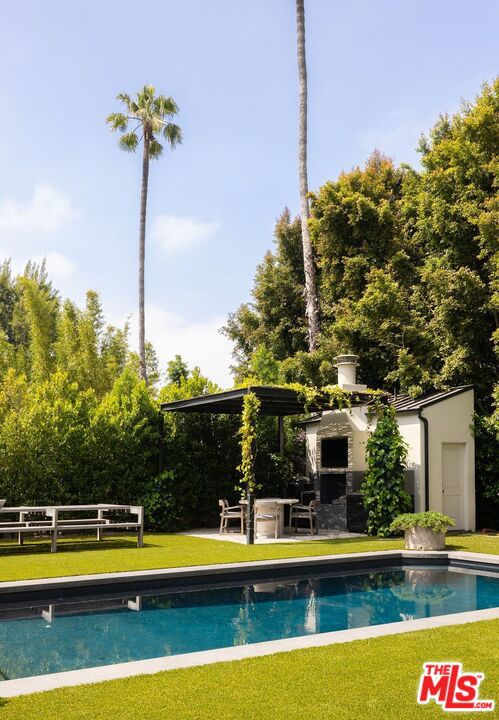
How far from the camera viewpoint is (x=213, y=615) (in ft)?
26.0

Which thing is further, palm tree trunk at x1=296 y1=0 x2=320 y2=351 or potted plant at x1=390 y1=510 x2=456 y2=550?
palm tree trunk at x1=296 y1=0 x2=320 y2=351

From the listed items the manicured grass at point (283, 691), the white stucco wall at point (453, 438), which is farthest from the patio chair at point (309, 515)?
the manicured grass at point (283, 691)

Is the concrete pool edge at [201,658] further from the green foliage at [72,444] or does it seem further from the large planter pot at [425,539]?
the green foliage at [72,444]

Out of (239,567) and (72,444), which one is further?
(72,444)

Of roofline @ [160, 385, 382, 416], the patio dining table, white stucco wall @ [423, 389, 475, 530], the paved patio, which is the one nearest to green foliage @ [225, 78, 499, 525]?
white stucco wall @ [423, 389, 475, 530]

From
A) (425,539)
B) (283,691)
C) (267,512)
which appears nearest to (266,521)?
(267,512)

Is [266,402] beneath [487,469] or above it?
above

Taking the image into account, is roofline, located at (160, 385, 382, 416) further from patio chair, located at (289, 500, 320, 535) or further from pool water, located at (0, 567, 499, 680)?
pool water, located at (0, 567, 499, 680)

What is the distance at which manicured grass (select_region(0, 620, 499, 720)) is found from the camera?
13.5 ft

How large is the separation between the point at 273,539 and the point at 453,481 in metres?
4.52

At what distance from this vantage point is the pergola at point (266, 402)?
41.8ft

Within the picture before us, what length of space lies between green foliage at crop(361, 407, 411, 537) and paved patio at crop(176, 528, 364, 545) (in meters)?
0.67

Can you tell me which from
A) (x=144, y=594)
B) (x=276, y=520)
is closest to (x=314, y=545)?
(x=276, y=520)

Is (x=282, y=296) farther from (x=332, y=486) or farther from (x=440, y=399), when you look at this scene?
(x=440, y=399)
